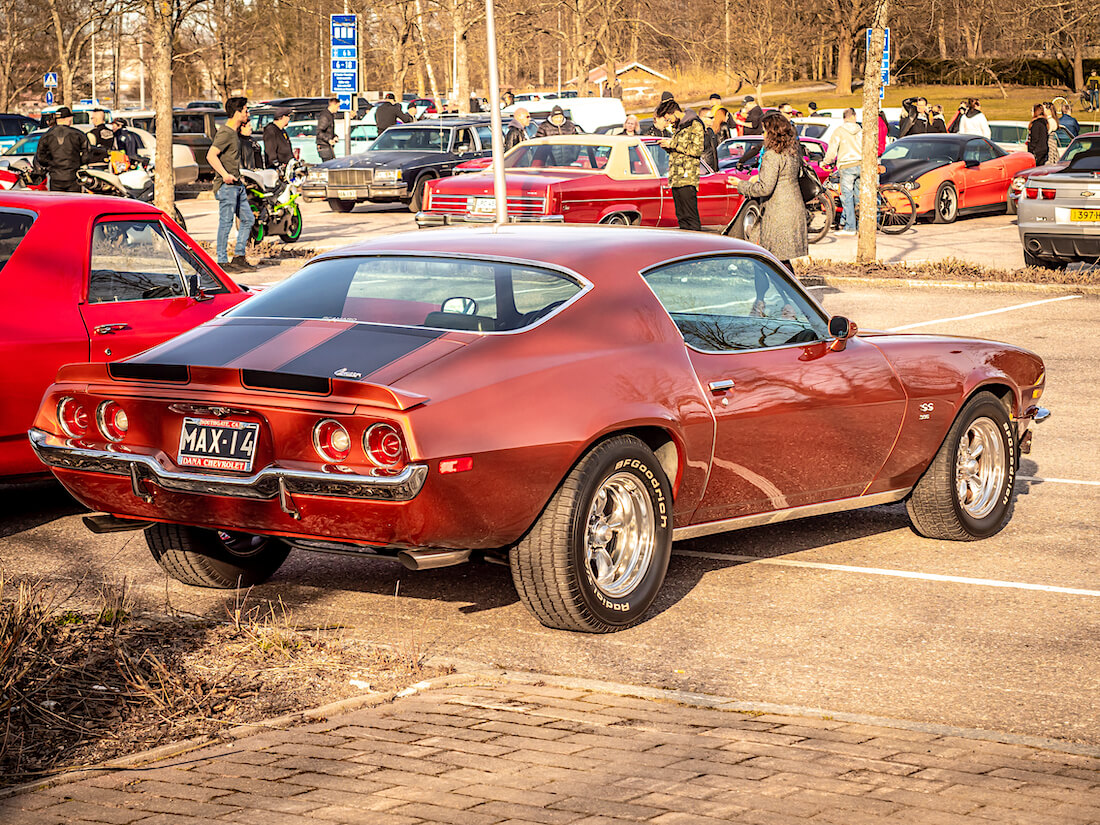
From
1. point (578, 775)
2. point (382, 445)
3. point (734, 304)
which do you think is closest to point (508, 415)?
point (382, 445)

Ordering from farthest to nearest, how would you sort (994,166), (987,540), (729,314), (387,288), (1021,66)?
(1021,66), (994,166), (987,540), (729,314), (387,288)

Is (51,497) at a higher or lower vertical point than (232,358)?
lower

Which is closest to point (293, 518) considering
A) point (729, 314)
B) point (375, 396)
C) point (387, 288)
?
point (375, 396)

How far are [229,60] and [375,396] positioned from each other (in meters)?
77.5

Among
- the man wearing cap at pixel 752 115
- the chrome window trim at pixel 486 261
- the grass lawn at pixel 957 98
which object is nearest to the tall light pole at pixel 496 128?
the chrome window trim at pixel 486 261

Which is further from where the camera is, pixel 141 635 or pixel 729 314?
pixel 729 314

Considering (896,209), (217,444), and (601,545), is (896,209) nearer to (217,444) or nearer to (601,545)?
(601,545)

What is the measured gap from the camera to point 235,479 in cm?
543

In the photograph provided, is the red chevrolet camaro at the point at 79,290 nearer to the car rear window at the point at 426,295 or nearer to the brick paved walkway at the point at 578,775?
the car rear window at the point at 426,295

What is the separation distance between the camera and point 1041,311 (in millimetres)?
17125

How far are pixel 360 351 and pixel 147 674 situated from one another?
1.36 metres

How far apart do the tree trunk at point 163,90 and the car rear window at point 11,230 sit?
13.7 meters

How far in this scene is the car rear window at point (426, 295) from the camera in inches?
233

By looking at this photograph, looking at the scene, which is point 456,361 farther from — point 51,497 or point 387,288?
point 51,497
